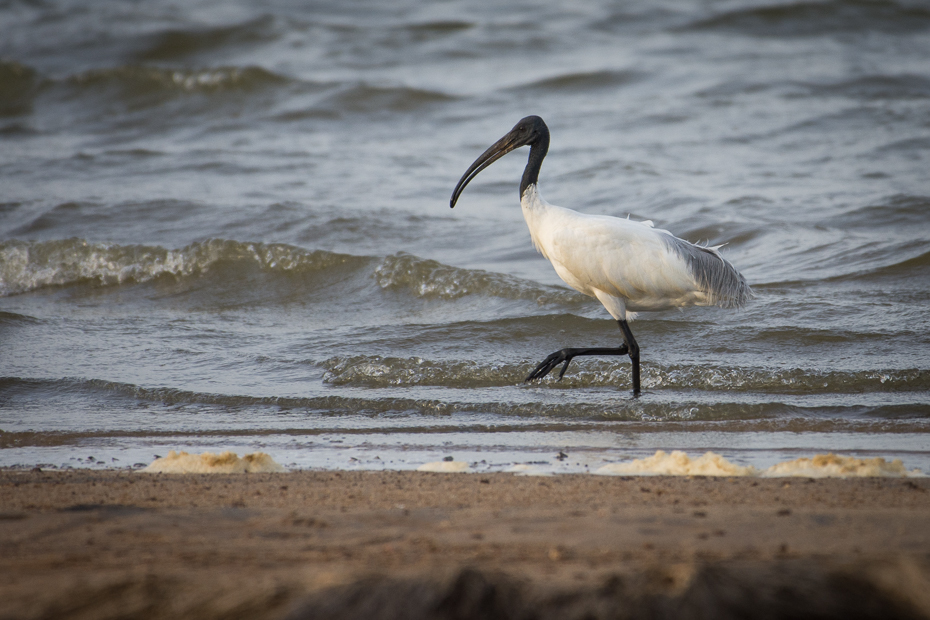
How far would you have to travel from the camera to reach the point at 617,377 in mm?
7348

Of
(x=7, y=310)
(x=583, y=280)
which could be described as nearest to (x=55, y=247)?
(x=7, y=310)

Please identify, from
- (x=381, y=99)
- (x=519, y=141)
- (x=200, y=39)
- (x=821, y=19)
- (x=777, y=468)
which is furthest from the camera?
(x=200, y=39)

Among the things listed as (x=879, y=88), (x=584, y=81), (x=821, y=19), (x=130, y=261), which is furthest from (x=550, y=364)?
(x=821, y=19)

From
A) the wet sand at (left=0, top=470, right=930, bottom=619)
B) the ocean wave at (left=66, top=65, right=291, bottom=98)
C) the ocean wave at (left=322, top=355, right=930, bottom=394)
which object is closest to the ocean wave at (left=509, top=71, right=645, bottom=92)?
the ocean wave at (left=66, top=65, right=291, bottom=98)

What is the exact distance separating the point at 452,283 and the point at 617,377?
2.81m

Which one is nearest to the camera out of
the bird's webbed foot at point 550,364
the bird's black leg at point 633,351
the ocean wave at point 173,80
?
the bird's black leg at point 633,351

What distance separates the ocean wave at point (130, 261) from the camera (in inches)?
424

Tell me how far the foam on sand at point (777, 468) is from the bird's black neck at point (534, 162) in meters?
3.46

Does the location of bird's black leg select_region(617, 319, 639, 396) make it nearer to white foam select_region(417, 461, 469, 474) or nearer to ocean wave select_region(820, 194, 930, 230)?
white foam select_region(417, 461, 469, 474)

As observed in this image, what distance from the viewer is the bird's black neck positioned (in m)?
7.38

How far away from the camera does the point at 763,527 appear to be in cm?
305

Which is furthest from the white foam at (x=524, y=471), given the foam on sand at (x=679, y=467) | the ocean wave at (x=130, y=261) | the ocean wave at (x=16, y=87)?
the ocean wave at (x=16, y=87)

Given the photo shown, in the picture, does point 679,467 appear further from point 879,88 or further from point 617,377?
point 879,88

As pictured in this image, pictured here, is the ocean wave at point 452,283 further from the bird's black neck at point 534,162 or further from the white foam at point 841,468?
the white foam at point 841,468
